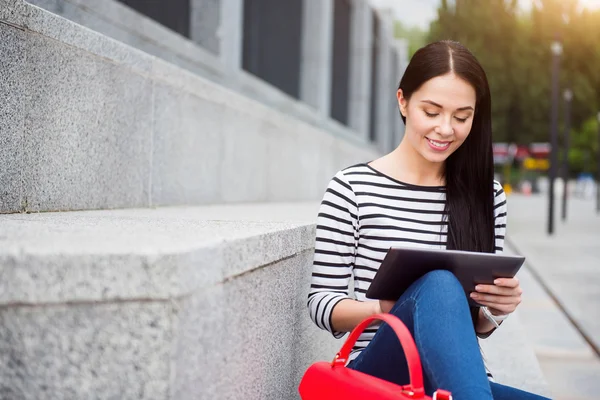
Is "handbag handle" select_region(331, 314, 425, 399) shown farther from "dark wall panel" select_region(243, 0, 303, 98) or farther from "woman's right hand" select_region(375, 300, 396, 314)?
"dark wall panel" select_region(243, 0, 303, 98)

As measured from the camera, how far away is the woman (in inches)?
114

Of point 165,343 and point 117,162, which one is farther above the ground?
point 117,162

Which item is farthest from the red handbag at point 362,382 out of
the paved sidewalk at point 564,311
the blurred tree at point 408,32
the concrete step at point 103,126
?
the blurred tree at point 408,32

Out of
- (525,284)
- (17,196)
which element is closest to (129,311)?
(17,196)

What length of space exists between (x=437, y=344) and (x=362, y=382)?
0.84 ft

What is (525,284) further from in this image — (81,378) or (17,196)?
(81,378)

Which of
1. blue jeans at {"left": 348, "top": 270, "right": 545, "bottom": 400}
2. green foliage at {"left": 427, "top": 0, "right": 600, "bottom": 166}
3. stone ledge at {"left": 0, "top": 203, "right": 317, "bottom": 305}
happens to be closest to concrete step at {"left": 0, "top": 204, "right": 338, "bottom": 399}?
stone ledge at {"left": 0, "top": 203, "right": 317, "bottom": 305}

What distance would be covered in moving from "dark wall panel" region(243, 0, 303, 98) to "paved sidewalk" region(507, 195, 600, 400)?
489 cm

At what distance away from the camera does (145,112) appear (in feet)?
16.9

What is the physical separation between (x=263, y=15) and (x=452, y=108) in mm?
8791

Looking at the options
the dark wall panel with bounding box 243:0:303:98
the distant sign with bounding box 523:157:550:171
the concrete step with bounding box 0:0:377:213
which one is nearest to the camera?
the concrete step with bounding box 0:0:377:213

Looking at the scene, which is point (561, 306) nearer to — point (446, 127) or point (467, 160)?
point (467, 160)

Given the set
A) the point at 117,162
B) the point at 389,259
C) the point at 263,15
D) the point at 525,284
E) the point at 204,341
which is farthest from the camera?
the point at 263,15

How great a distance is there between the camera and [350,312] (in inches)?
109
